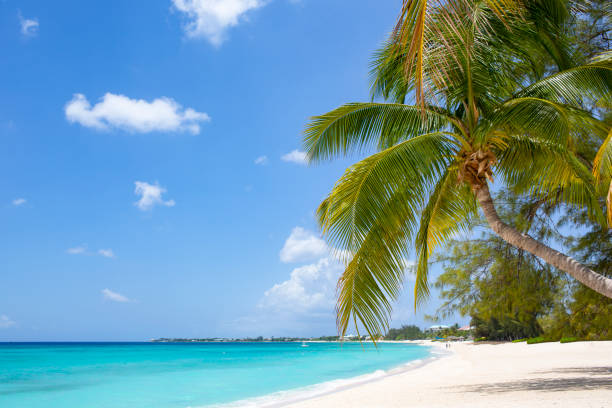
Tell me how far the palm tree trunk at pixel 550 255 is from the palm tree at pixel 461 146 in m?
0.01

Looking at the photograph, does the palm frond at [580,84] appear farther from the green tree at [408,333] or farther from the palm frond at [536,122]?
the green tree at [408,333]

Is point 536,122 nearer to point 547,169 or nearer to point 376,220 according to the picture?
point 547,169

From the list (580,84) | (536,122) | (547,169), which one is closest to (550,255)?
(547,169)

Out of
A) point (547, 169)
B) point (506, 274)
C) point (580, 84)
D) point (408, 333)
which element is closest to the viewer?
point (580, 84)

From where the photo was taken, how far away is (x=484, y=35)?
6.08 metres

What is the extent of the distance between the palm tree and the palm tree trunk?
1cm

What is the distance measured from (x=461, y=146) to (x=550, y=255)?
1682 mm

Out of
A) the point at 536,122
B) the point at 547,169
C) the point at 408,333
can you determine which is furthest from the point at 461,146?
the point at 408,333

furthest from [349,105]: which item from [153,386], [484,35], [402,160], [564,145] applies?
[153,386]

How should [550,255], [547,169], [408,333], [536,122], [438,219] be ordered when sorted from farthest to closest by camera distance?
[408,333]
[438,219]
[547,169]
[536,122]
[550,255]

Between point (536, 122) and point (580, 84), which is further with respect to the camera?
point (536, 122)

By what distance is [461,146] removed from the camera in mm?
5723

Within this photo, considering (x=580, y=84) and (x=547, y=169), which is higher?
(x=580, y=84)

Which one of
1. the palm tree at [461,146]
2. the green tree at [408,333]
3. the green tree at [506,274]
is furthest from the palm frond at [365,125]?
the green tree at [408,333]
